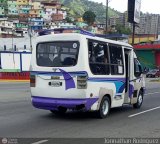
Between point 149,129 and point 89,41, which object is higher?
point 89,41

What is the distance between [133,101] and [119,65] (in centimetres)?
230

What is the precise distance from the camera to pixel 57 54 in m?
12.9

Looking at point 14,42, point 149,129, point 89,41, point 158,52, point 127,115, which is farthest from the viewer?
point 14,42

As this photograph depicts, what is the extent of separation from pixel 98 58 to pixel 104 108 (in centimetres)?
168

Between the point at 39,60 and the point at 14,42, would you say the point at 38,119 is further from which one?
the point at 14,42

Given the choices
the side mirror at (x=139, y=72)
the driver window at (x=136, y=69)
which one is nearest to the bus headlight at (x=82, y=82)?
the driver window at (x=136, y=69)

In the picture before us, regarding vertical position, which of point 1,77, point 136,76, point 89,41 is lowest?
point 1,77

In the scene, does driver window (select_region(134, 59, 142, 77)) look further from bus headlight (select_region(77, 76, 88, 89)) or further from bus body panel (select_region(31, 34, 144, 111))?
bus headlight (select_region(77, 76, 88, 89))

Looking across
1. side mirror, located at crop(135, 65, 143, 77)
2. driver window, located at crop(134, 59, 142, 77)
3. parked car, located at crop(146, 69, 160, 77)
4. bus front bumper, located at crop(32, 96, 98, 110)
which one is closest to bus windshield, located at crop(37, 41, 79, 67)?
bus front bumper, located at crop(32, 96, 98, 110)

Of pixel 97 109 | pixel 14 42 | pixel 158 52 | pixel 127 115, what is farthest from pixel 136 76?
pixel 14 42

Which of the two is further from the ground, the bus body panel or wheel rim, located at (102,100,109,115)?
the bus body panel

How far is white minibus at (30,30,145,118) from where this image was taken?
40.4 ft

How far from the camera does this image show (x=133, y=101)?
53.2 ft

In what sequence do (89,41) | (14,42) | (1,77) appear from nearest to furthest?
(89,41), (1,77), (14,42)
